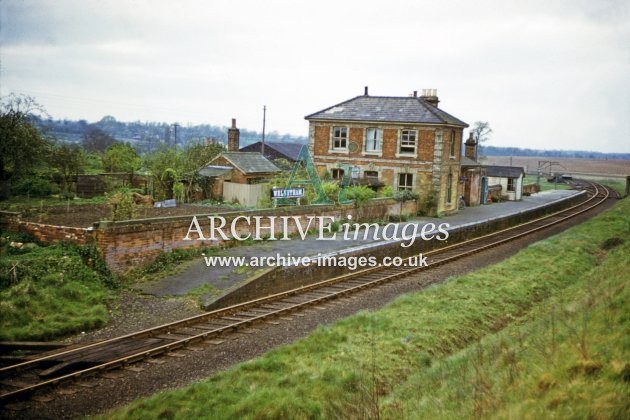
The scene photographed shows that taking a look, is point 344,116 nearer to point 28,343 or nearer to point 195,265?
point 195,265

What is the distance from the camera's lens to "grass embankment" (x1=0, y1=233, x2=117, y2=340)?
1044 cm

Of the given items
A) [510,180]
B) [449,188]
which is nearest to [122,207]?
[449,188]

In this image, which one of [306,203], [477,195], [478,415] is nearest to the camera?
[478,415]

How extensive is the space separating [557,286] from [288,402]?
11456 millimetres

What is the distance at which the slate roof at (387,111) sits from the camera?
30.8 m

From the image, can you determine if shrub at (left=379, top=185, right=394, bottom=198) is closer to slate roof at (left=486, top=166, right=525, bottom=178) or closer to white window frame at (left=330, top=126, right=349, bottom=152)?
white window frame at (left=330, top=126, right=349, bottom=152)

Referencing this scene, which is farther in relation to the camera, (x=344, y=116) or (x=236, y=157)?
(x=344, y=116)

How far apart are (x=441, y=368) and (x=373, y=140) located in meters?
24.2

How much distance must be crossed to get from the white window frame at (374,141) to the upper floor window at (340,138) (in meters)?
1.36

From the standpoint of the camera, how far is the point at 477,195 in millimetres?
39312

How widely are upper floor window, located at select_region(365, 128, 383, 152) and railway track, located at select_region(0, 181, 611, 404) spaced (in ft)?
48.4

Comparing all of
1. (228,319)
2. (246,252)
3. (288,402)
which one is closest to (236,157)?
(246,252)

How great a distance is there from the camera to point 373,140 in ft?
104

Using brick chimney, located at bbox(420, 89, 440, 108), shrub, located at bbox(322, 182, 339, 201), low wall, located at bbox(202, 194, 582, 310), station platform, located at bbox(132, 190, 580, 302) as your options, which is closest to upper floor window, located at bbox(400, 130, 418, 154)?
brick chimney, located at bbox(420, 89, 440, 108)
